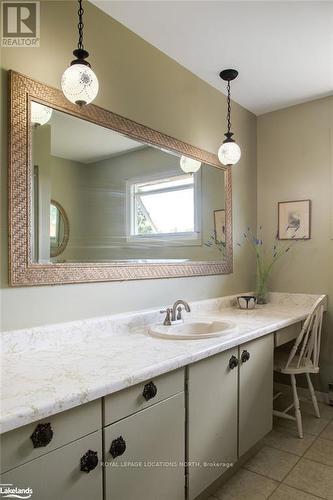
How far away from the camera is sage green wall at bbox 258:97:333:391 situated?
9.21ft

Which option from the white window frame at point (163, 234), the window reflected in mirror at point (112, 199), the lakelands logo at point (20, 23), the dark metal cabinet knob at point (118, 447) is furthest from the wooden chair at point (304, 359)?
the lakelands logo at point (20, 23)

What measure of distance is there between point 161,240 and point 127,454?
128 centimetres

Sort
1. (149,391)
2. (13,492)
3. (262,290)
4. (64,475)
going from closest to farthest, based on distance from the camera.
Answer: (13,492), (64,475), (149,391), (262,290)

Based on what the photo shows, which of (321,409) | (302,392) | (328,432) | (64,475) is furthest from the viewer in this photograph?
(302,392)

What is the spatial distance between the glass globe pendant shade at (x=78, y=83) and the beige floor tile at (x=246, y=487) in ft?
6.79

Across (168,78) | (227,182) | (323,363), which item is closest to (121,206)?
(168,78)

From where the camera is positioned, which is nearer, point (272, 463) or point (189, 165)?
point (272, 463)

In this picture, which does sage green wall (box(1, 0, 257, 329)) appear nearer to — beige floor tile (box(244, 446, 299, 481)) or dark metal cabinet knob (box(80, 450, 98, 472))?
dark metal cabinet knob (box(80, 450, 98, 472))

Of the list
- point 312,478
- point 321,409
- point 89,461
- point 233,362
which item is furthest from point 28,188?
point 321,409

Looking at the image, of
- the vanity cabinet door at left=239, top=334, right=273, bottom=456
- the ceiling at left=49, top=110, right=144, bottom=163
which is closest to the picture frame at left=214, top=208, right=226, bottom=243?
the vanity cabinet door at left=239, top=334, right=273, bottom=456

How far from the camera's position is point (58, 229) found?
62.7 inches

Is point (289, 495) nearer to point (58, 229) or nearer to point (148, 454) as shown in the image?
point (148, 454)

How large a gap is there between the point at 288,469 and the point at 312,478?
0.44 ft

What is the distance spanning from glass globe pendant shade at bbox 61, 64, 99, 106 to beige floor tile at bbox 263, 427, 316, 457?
2.35 metres
